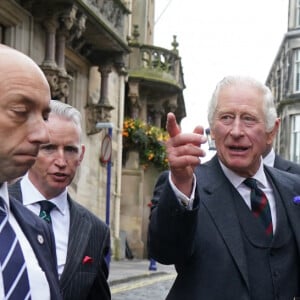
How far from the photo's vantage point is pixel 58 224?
4164 mm

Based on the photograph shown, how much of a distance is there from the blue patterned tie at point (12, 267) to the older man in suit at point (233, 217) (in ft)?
2.90

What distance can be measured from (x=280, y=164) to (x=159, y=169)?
2749 centimetres

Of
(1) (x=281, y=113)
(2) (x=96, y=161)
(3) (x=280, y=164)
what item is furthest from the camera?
(1) (x=281, y=113)

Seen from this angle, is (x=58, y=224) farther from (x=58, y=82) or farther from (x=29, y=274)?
(x=58, y=82)

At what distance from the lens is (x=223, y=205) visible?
372cm

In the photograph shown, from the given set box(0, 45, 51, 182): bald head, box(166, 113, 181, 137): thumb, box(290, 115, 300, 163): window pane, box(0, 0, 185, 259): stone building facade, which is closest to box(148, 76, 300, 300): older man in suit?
box(166, 113, 181, 137): thumb

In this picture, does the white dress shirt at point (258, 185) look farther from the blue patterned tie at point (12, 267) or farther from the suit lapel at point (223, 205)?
the blue patterned tie at point (12, 267)

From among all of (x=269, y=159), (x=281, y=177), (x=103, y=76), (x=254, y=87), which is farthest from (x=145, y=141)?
(x=254, y=87)

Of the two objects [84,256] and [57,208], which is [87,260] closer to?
[84,256]

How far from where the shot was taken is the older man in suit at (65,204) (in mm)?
4004

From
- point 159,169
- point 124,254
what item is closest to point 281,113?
point 159,169

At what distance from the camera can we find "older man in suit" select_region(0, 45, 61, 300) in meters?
2.52

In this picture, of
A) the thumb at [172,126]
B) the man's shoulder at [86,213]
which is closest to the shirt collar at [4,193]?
the thumb at [172,126]

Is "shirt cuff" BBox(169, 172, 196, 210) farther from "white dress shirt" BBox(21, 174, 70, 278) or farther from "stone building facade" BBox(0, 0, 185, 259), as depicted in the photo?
"stone building facade" BBox(0, 0, 185, 259)
